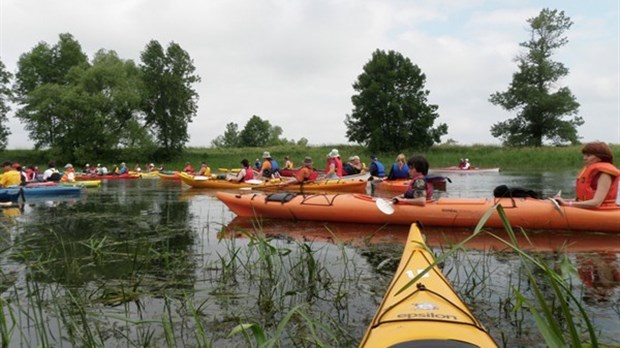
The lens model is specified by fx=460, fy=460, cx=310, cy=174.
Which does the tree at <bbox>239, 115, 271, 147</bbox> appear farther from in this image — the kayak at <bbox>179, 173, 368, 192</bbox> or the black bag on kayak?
the black bag on kayak

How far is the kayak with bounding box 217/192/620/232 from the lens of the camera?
612 centimetres

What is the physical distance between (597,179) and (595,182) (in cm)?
11

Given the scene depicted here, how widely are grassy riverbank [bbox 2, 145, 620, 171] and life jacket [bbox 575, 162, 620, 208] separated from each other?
20.8 metres

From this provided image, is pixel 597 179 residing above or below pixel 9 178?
above

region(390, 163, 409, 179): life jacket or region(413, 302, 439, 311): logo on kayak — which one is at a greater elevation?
region(390, 163, 409, 179): life jacket

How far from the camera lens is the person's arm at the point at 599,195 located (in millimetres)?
5719

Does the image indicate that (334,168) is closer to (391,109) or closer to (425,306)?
(425,306)

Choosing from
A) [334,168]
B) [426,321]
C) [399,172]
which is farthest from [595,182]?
[334,168]

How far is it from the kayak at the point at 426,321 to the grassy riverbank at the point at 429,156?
Result: 25.5m

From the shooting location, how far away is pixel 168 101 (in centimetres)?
3672

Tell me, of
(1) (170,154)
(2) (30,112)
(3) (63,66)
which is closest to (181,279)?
(1) (170,154)

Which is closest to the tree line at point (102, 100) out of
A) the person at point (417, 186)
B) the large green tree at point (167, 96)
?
the large green tree at point (167, 96)

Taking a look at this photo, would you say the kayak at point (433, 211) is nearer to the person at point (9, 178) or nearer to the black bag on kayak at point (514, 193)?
the black bag on kayak at point (514, 193)

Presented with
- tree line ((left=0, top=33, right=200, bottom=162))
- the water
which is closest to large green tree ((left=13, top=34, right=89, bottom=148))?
tree line ((left=0, top=33, right=200, bottom=162))
